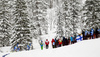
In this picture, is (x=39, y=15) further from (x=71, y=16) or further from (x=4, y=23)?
(x=4, y=23)

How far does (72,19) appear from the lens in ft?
93.6

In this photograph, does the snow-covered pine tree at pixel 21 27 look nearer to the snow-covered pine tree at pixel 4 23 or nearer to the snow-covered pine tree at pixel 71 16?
the snow-covered pine tree at pixel 4 23

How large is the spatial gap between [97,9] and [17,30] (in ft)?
52.1

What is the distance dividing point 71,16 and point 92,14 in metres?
5.77

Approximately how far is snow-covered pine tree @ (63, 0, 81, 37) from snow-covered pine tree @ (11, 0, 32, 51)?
439 inches

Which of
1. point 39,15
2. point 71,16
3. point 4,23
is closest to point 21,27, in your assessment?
point 4,23

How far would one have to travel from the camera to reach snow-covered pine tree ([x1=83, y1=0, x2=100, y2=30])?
23.2 metres

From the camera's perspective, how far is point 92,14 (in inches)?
937

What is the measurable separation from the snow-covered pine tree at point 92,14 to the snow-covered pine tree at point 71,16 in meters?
4.33

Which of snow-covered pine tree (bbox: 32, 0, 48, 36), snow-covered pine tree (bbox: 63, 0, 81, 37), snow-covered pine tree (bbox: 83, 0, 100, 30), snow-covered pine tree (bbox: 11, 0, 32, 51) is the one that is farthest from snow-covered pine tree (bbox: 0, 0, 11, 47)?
snow-covered pine tree (bbox: 83, 0, 100, 30)

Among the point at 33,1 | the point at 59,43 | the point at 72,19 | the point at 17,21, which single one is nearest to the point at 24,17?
the point at 17,21

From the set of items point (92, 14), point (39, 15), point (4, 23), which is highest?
point (39, 15)

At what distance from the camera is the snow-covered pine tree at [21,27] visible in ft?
63.1

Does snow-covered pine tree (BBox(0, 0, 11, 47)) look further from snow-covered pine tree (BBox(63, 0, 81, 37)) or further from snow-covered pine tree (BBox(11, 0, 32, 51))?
snow-covered pine tree (BBox(63, 0, 81, 37))
